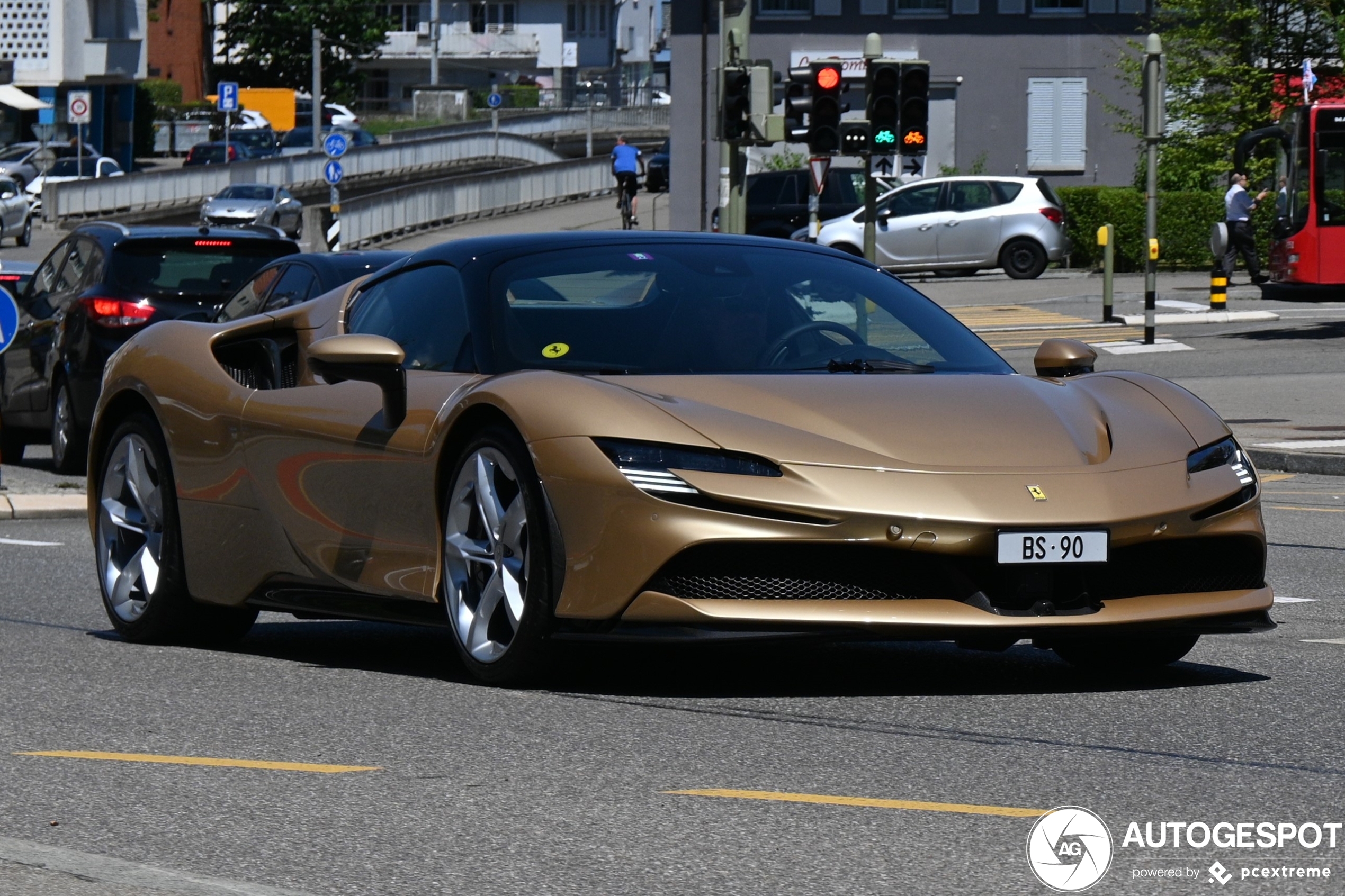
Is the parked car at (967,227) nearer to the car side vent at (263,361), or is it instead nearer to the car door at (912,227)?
the car door at (912,227)

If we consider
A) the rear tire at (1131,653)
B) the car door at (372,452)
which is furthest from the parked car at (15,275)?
the rear tire at (1131,653)

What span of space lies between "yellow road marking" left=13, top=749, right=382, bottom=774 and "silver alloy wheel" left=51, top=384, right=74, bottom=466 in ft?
36.9

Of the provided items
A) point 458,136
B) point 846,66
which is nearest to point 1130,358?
point 846,66

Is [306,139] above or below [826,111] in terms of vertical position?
above

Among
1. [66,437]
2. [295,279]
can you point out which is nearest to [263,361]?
[295,279]

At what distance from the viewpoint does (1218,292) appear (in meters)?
30.8

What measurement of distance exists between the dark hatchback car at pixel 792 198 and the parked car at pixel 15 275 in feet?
63.7

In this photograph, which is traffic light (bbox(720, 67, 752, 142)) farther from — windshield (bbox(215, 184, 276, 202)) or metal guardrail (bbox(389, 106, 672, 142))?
metal guardrail (bbox(389, 106, 672, 142))

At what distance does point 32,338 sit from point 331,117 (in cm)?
7848

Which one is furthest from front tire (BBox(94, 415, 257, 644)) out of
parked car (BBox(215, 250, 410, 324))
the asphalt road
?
parked car (BBox(215, 250, 410, 324))

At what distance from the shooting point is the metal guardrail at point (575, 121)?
8875cm

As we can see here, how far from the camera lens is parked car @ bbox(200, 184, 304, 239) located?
2203 inches

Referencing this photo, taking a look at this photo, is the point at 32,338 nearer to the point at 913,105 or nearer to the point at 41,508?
the point at 41,508

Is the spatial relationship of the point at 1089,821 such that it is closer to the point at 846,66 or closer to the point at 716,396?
the point at 716,396
